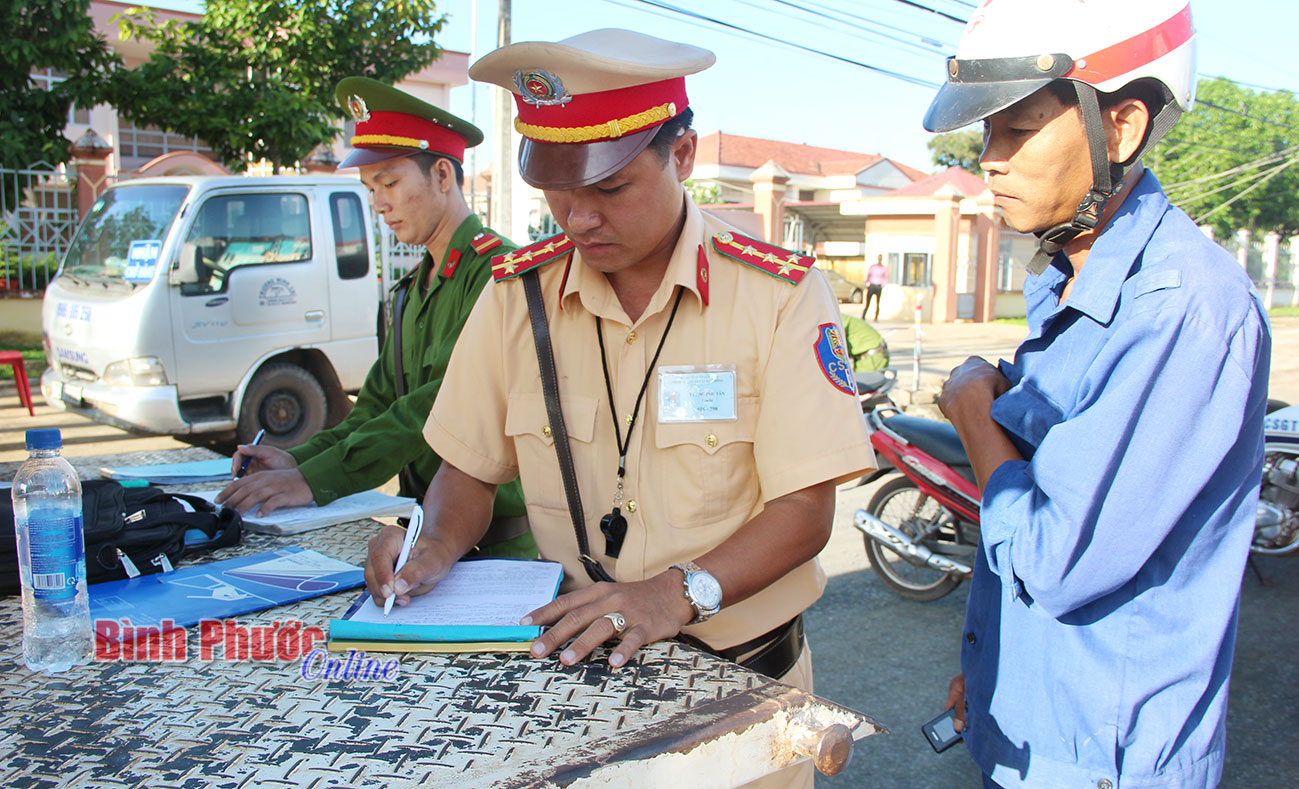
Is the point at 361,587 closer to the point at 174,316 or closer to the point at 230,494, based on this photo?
the point at 230,494

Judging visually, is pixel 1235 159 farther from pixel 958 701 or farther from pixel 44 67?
pixel 958 701

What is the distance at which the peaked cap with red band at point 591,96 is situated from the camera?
1463 millimetres

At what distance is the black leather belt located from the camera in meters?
1.57

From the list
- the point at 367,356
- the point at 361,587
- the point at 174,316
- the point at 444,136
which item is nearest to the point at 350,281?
the point at 367,356

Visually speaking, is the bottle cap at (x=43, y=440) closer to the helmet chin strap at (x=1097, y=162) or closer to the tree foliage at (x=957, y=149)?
the helmet chin strap at (x=1097, y=162)

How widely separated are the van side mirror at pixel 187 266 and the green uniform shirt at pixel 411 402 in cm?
441

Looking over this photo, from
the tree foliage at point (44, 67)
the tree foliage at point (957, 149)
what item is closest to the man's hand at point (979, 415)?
the tree foliage at point (44, 67)

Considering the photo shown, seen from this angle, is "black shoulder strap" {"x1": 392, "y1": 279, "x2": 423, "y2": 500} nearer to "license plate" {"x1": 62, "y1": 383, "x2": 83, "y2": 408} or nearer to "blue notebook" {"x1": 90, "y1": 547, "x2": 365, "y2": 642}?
"blue notebook" {"x1": 90, "y1": 547, "x2": 365, "y2": 642}

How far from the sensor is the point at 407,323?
2.53 metres

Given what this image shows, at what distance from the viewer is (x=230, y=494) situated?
2.18 metres

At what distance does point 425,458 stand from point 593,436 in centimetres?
92

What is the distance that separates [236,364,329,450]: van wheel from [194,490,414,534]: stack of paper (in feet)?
15.2

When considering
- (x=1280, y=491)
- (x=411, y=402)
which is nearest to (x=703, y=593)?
(x=411, y=402)

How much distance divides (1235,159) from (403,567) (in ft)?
138
